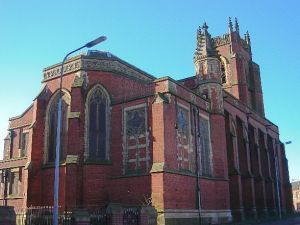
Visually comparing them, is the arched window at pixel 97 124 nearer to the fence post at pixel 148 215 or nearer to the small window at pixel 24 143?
the fence post at pixel 148 215

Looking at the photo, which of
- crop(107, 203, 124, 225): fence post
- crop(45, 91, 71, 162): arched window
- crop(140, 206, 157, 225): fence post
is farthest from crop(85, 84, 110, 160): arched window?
crop(107, 203, 124, 225): fence post

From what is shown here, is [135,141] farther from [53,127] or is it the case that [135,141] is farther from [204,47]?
[204,47]

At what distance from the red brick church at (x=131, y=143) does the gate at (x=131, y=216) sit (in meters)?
2.39

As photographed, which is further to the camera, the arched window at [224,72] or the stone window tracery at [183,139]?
the arched window at [224,72]

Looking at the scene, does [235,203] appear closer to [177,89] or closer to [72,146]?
[177,89]

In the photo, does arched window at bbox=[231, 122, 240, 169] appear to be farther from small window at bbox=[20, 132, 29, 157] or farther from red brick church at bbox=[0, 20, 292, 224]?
small window at bbox=[20, 132, 29, 157]

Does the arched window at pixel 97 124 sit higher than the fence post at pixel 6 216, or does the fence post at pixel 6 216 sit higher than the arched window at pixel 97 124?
the arched window at pixel 97 124

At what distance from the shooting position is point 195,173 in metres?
29.5

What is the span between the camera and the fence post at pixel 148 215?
2326 cm

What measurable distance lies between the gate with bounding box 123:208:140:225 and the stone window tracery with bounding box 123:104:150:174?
4.78 metres

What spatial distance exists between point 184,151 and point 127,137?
4.42 metres

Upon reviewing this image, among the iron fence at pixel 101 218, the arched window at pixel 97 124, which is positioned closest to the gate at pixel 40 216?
the iron fence at pixel 101 218

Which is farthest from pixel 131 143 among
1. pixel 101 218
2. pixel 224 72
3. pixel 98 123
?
pixel 224 72

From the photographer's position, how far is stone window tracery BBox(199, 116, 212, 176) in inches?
1240
